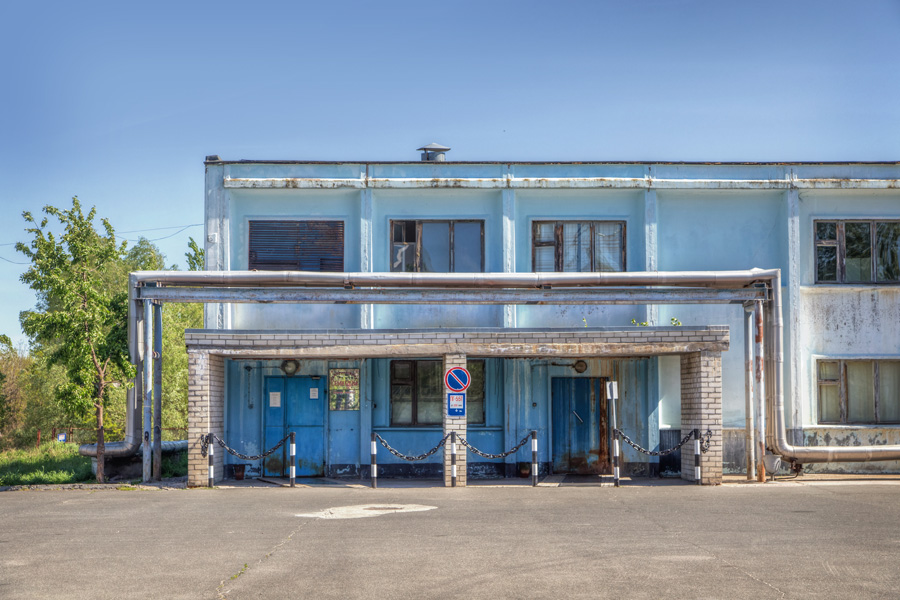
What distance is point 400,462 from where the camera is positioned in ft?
65.3

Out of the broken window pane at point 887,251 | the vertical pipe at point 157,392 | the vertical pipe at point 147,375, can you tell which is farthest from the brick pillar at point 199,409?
the broken window pane at point 887,251

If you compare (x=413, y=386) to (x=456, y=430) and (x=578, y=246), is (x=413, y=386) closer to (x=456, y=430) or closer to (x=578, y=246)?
(x=456, y=430)

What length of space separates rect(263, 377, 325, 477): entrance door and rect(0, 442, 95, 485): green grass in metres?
3.72

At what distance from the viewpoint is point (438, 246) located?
20.4m

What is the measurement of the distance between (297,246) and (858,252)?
12327mm

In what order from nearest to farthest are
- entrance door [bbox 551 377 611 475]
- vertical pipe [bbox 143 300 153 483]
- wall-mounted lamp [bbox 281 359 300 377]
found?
1. vertical pipe [bbox 143 300 153 483]
2. wall-mounted lamp [bbox 281 359 300 377]
3. entrance door [bbox 551 377 611 475]

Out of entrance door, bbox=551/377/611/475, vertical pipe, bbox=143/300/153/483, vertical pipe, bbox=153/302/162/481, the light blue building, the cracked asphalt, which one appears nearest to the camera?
the cracked asphalt

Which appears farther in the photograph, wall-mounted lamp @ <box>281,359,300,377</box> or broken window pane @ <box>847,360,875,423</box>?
broken window pane @ <box>847,360,875,423</box>

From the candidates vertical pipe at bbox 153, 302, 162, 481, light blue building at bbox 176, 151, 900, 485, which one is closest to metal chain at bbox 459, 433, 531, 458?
light blue building at bbox 176, 151, 900, 485

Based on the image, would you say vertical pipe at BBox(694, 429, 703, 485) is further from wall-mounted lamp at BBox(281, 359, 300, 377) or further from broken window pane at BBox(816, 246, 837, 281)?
wall-mounted lamp at BBox(281, 359, 300, 377)

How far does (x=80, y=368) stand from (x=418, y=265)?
7.18m

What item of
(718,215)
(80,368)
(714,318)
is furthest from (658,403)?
(80,368)

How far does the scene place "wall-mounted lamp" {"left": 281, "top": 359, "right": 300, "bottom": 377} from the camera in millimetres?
20094

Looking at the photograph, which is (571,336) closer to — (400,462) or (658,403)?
(658,403)
